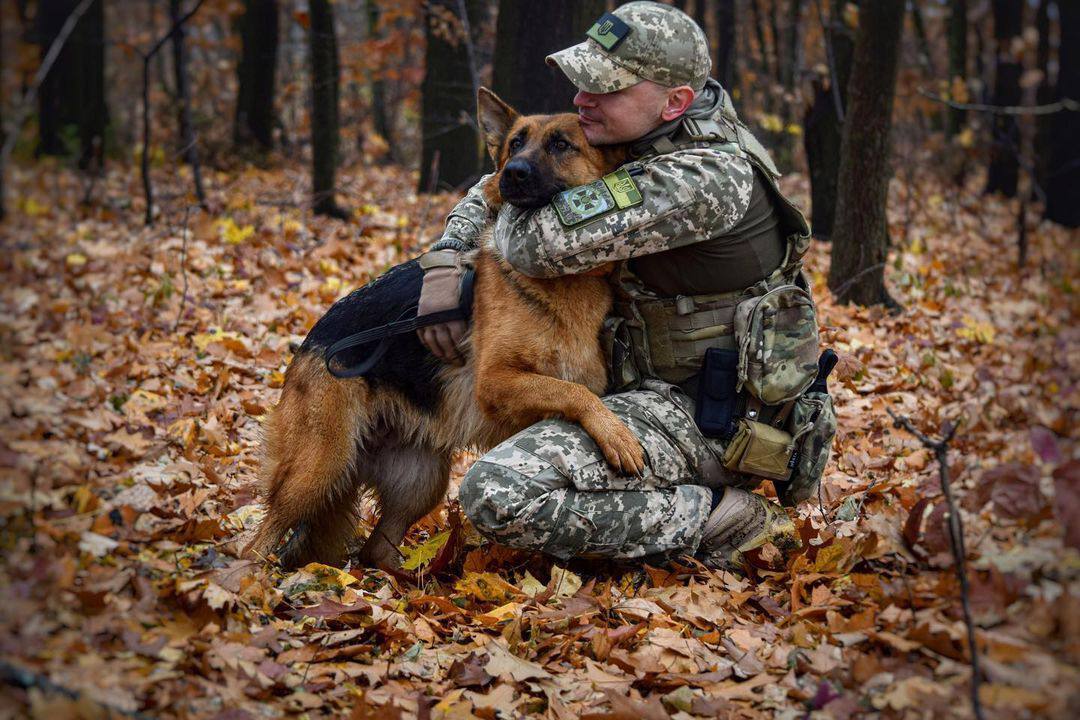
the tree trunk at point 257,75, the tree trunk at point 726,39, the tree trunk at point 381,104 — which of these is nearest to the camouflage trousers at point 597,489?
the tree trunk at point 726,39

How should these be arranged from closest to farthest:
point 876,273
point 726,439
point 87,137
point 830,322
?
1. point 726,439
2. point 830,322
3. point 876,273
4. point 87,137

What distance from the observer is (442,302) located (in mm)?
3889

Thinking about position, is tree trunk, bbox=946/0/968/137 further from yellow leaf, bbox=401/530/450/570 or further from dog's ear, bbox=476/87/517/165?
yellow leaf, bbox=401/530/450/570

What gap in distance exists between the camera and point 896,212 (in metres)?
13.6

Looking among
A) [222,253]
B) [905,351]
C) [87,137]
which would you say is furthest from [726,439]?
[87,137]

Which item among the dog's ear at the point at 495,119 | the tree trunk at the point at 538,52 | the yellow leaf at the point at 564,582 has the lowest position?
the yellow leaf at the point at 564,582

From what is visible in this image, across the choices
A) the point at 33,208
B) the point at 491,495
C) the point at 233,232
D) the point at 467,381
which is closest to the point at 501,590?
the point at 491,495

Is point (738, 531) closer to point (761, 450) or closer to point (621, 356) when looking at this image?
point (761, 450)

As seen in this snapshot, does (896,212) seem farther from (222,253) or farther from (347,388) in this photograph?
(347,388)

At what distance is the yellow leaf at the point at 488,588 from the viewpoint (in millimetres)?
3545

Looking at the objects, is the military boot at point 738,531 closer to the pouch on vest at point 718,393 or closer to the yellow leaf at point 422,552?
the pouch on vest at point 718,393

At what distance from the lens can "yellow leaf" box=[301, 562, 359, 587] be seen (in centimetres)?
365

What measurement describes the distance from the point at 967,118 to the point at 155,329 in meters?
15.8

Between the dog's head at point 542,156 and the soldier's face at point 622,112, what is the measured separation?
0.20 feet
